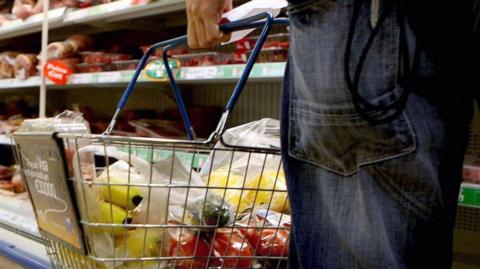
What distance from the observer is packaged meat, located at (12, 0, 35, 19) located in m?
2.66

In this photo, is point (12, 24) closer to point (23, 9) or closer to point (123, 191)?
point (23, 9)

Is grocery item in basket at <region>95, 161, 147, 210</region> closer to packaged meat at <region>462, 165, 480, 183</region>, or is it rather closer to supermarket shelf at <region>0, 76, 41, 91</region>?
packaged meat at <region>462, 165, 480, 183</region>

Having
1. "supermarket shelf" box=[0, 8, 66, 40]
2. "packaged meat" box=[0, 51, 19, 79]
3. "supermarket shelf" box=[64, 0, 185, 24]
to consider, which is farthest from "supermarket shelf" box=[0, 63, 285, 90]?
"packaged meat" box=[0, 51, 19, 79]

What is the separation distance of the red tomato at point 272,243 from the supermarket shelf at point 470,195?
476 millimetres

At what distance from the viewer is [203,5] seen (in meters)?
0.64

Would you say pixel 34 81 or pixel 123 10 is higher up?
pixel 123 10

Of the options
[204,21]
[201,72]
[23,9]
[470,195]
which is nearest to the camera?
[204,21]

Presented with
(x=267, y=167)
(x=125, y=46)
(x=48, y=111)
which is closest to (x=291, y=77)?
(x=267, y=167)

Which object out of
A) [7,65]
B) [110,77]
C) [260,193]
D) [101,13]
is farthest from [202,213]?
[7,65]

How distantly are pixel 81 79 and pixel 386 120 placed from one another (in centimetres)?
192

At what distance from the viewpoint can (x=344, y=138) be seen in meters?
0.46

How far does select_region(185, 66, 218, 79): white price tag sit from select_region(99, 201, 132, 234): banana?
3.17 feet

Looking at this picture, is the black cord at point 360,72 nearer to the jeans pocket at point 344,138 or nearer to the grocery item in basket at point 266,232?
the jeans pocket at point 344,138

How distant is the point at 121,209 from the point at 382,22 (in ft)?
1.48
